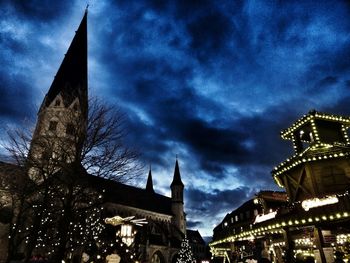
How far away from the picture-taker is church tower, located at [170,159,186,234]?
6372 cm

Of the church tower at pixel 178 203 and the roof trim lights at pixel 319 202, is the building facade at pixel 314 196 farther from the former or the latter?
the church tower at pixel 178 203

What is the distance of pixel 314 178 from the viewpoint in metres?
14.9

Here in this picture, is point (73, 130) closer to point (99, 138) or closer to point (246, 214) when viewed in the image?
point (99, 138)

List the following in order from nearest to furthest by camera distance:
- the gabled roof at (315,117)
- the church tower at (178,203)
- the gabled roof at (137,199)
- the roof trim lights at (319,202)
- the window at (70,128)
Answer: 1. the roof trim lights at (319,202)
2. the gabled roof at (315,117)
3. the window at (70,128)
4. the gabled roof at (137,199)
5. the church tower at (178,203)

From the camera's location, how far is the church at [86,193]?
1717cm

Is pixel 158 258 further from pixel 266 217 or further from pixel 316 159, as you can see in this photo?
pixel 316 159

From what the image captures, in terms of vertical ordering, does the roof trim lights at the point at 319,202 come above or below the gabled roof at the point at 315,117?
below

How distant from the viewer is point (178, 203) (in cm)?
6544

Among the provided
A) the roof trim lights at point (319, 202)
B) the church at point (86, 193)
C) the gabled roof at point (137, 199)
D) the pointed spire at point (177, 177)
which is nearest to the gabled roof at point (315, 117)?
the roof trim lights at point (319, 202)

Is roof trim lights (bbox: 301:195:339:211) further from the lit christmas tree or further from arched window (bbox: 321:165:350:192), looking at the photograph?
the lit christmas tree

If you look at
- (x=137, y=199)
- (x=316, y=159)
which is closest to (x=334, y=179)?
(x=316, y=159)

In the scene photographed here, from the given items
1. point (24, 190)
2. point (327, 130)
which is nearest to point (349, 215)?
point (327, 130)

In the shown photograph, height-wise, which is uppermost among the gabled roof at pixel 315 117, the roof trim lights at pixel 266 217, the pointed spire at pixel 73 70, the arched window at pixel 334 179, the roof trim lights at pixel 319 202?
the pointed spire at pixel 73 70

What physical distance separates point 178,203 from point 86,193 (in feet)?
160
